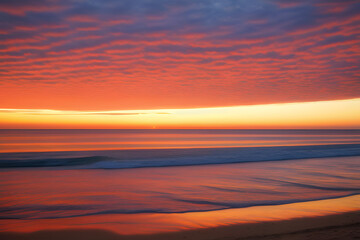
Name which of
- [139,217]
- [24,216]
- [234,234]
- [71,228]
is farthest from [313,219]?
[24,216]

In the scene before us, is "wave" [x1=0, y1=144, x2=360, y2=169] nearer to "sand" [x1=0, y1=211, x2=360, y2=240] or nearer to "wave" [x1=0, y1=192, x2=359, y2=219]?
"wave" [x1=0, y1=192, x2=359, y2=219]

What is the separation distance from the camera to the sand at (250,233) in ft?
11.1

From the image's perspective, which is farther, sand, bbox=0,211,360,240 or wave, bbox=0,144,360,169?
wave, bbox=0,144,360,169

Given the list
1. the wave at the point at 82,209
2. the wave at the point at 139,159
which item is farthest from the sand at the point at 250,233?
the wave at the point at 139,159

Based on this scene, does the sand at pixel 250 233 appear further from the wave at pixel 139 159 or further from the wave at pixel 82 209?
the wave at pixel 139 159

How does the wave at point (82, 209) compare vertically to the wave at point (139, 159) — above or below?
below

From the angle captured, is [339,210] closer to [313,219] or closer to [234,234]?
[313,219]

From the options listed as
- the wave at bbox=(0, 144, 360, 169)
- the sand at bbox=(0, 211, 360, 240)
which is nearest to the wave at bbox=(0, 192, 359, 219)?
the sand at bbox=(0, 211, 360, 240)

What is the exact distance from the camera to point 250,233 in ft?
11.7

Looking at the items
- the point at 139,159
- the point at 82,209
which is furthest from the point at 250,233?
the point at 139,159

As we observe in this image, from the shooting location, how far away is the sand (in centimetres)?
340

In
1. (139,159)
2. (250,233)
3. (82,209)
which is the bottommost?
(250,233)

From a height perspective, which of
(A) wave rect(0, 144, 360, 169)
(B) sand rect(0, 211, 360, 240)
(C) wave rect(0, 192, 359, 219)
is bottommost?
(B) sand rect(0, 211, 360, 240)

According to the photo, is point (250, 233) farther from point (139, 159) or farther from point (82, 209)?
point (139, 159)
